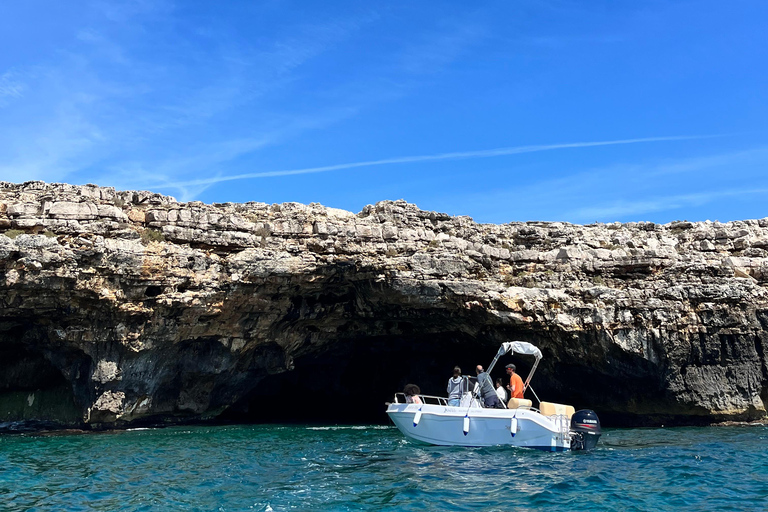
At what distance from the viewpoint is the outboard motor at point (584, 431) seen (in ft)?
58.9

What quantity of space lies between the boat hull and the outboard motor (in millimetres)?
206

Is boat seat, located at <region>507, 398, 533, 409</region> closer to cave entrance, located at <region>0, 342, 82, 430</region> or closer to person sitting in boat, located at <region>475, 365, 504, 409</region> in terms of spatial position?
person sitting in boat, located at <region>475, 365, 504, 409</region>

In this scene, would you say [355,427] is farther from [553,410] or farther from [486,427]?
[553,410]

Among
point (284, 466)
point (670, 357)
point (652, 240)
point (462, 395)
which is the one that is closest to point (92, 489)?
point (284, 466)

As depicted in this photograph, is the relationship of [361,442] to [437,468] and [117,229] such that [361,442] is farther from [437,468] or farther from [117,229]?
[117,229]

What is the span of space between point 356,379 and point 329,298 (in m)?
7.88

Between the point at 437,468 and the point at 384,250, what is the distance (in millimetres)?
10656

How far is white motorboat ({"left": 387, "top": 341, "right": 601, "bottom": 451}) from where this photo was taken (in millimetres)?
18062

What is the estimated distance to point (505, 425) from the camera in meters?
18.3

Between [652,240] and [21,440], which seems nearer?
[21,440]

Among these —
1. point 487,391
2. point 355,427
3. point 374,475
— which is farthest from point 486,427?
point 355,427

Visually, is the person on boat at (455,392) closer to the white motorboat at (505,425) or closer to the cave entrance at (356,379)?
the white motorboat at (505,425)

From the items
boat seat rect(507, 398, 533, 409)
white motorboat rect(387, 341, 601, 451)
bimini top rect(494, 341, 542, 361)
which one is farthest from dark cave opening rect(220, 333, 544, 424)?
boat seat rect(507, 398, 533, 409)

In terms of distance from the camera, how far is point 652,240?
1032 inches
